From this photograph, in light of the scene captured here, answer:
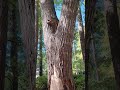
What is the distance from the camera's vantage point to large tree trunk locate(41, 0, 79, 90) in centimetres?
732

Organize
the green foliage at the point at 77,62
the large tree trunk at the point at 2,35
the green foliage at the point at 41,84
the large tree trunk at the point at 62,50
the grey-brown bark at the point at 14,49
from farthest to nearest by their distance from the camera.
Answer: the green foliage at the point at 77,62 → the green foliage at the point at 41,84 → the large tree trunk at the point at 62,50 → the grey-brown bark at the point at 14,49 → the large tree trunk at the point at 2,35

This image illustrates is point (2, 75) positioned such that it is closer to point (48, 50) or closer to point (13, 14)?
point (13, 14)

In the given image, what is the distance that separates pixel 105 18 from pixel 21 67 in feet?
6.05

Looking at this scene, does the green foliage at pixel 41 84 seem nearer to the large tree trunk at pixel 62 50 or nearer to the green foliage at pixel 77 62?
the large tree trunk at pixel 62 50

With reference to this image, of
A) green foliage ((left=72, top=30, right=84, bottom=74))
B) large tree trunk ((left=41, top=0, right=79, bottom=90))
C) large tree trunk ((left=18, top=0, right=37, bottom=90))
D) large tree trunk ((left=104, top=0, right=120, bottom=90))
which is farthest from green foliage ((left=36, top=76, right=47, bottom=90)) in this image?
green foliage ((left=72, top=30, right=84, bottom=74))

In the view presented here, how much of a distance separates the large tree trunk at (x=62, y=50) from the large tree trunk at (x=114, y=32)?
3.52 meters

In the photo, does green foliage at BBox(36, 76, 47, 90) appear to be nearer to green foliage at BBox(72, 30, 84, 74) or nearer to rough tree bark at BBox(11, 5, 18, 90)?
rough tree bark at BBox(11, 5, 18, 90)

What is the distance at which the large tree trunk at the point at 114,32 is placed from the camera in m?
3.82

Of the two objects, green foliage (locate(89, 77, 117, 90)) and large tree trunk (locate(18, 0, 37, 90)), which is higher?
large tree trunk (locate(18, 0, 37, 90))

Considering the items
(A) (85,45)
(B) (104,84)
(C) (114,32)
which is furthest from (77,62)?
(C) (114,32)

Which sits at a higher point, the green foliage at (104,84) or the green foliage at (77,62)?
the green foliage at (77,62)

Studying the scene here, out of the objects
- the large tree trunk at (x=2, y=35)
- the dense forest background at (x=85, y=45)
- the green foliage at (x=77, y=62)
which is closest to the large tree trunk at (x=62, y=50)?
→ the dense forest background at (x=85, y=45)

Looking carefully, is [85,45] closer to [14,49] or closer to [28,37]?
[28,37]

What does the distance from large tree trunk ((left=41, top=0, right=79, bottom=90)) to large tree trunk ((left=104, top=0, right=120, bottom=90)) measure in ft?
11.6
